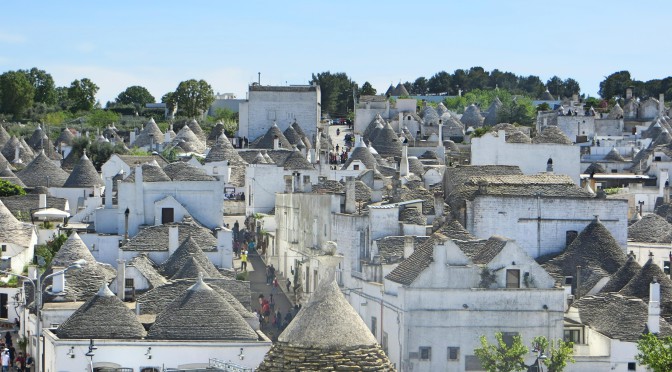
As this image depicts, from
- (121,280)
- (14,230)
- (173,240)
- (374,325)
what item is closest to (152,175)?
(14,230)

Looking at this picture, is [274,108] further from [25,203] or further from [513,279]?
[513,279]

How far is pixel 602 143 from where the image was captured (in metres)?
121

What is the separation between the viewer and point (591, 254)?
61.5 metres

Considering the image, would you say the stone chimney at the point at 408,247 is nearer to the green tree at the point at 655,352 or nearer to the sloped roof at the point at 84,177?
the green tree at the point at 655,352

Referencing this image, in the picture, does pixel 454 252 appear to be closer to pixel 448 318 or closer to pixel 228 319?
pixel 448 318

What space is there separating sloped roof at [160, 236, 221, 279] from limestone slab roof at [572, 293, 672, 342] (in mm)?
11994

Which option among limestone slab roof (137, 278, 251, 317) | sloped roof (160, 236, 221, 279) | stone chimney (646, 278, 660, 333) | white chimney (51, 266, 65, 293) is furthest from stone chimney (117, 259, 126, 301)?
stone chimney (646, 278, 660, 333)

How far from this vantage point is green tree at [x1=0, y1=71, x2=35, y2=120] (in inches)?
5842

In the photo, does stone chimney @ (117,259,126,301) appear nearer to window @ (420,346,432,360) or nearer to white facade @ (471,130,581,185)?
window @ (420,346,432,360)

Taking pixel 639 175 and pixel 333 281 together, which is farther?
pixel 639 175

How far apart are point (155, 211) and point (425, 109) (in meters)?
65.3

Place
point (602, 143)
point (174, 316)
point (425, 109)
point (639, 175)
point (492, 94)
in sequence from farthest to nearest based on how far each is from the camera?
point (492, 94), point (425, 109), point (602, 143), point (639, 175), point (174, 316)

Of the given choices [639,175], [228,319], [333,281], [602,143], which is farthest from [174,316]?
[602,143]

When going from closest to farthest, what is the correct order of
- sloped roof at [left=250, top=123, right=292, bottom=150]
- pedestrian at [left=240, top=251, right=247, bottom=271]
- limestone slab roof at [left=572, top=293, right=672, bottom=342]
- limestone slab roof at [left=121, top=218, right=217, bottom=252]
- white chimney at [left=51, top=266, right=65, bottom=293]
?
limestone slab roof at [left=572, top=293, right=672, bottom=342]
white chimney at [left=51, top=266, right=65, bottom=293]
limestone slab roof at [left=121, top=218, right=217, bottom=252]
pedestrian at [left=240, top=251, right=247, bottom=271]
sloped roof at [left=250, top=123, right=292, bottom=150]
